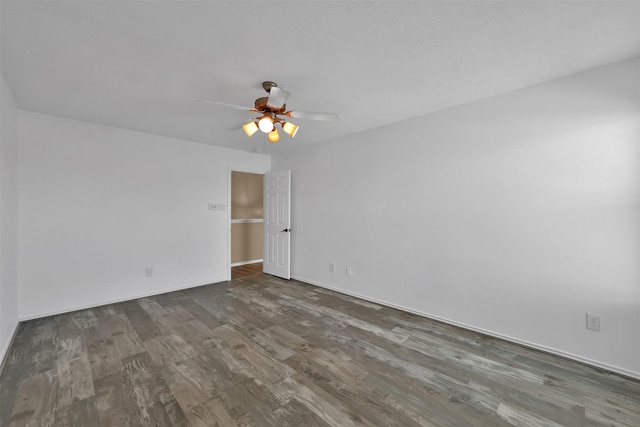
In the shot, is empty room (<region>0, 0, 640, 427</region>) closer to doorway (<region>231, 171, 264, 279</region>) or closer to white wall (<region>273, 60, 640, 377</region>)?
white wall (<region>273, 60, 640, 377</region>)

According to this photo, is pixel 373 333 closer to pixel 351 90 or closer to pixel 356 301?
pixel 356 301

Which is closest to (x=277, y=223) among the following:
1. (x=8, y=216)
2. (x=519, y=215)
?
(x=8, y=216)

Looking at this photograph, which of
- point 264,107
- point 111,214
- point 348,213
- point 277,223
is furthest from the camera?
point 277,223

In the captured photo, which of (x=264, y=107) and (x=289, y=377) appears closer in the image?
(x=289, y=377)

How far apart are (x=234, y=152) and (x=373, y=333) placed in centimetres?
382

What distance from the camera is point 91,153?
349 centimetres

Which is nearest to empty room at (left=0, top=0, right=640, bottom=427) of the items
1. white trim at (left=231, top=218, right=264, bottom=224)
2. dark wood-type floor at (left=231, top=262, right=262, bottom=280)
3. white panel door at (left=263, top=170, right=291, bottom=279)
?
white panel door at (left=263, top=170, right=291, bottom=279)

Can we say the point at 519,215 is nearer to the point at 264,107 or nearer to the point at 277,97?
the point at 277,97

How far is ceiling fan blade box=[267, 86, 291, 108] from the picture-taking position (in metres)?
2.09

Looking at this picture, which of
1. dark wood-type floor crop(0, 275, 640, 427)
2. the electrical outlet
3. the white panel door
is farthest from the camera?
the white panel door

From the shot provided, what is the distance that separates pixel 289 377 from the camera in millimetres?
2072

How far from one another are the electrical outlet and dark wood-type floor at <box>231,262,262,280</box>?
4689 mm

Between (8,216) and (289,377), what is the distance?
309 centimetres

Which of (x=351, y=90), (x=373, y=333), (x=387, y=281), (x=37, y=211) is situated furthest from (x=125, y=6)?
(x=387, y=281)
